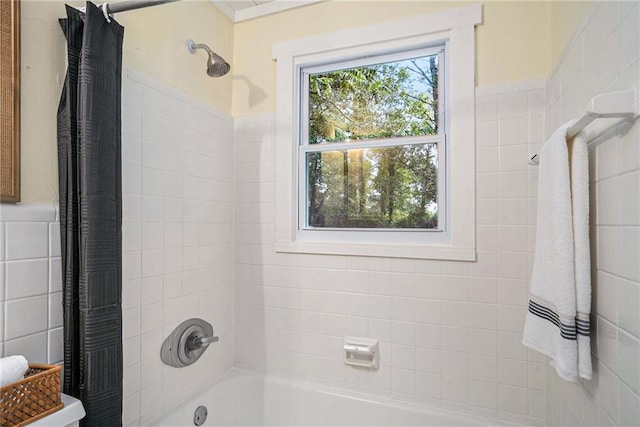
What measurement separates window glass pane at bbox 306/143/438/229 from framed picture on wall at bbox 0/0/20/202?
1.25 meters

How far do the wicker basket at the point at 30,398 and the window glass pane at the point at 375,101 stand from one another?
1.50 meters

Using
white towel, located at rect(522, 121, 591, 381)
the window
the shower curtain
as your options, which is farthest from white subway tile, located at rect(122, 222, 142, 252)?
white towel, located at rect(522, 121, 591, 381)

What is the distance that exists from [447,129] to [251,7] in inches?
50.7

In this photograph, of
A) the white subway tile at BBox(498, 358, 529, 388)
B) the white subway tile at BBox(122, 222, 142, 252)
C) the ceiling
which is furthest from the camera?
the ceiling

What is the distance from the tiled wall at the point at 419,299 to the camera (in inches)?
59.2

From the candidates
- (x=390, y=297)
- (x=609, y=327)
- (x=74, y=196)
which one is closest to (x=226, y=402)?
(x=390, y=297)

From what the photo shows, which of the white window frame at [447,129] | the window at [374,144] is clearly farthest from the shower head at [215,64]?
the window at [374,144]

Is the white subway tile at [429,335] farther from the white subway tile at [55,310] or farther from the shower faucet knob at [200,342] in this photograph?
the white subway tile at [55,310]

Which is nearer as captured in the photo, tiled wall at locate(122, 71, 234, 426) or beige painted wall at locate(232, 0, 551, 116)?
tiled wall at locate(122, 71, 234, 426)

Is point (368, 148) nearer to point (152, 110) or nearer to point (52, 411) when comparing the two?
point (152, 110)

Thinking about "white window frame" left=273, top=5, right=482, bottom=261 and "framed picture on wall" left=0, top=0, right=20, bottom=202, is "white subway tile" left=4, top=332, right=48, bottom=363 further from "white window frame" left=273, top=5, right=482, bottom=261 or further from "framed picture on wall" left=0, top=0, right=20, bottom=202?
"white window frame" left=273, top=5, right=482, bottom=261

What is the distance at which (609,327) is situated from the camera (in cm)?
85

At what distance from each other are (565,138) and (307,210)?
4.12ft

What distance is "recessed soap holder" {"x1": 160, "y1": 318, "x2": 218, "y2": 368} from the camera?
157 centimetres
